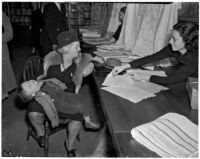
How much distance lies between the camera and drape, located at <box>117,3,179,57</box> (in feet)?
7.66

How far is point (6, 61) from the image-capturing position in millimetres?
2953

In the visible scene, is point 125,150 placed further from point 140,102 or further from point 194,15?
point 194,15

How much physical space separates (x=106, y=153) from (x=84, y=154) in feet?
1.22

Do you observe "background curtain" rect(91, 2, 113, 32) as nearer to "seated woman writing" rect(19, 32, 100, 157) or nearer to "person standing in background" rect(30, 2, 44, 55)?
"person standing in background" rect(30, 2, 44, 55)

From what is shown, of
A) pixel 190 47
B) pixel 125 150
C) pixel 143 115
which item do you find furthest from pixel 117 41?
pixel 125 150

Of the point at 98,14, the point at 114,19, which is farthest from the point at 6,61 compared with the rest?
the point at 98,14

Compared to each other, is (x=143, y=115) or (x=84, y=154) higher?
(x=143, y=115)

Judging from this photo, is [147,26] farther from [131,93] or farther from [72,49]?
[131,93]

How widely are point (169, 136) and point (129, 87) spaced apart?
1.92 feet

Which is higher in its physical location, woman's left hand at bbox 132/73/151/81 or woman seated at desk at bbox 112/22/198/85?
woman seated at desk at bbox 112/22/198/85

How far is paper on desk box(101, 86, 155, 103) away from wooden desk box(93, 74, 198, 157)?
30 millimetres

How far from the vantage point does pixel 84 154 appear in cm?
216

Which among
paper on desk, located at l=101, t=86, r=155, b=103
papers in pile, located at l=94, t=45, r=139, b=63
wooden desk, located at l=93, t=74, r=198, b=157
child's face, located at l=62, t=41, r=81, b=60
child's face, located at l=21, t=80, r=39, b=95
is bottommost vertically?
child's face, located at l=21, t=80, r=39, b=95

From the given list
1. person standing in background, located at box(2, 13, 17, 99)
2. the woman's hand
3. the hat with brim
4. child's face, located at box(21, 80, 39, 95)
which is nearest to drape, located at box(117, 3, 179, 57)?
the woman's hand
